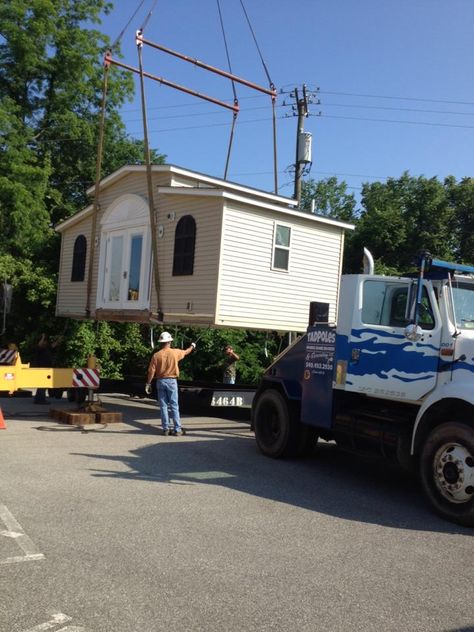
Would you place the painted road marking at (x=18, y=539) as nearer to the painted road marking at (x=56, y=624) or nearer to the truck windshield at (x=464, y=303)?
the painted road marking at (x=56, y=624)

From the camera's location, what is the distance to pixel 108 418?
1220cm

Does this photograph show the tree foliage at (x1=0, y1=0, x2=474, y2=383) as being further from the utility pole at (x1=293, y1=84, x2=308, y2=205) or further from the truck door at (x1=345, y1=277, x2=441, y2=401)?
the truck door at (x1=345, y1=277, x2=441, y2=401)

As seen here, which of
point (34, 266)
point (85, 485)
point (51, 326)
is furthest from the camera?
point (34, 266)

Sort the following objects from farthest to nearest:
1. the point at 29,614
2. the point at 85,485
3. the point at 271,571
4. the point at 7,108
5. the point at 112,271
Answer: the point at 7,108, the point at 112,271, the point at 85,485, the point at 271,571, the point at 29,614

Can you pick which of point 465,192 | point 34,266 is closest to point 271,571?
point 34,266

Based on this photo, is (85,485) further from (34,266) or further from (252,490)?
→ (34,266)

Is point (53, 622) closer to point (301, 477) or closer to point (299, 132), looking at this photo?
point (301, 477)

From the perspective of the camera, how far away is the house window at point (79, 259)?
16344 mm

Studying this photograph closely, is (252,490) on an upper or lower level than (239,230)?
lower

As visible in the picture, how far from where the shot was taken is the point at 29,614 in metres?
3.77

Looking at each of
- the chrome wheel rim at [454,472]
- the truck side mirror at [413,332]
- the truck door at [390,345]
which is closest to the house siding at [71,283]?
the truck door at [390,345]

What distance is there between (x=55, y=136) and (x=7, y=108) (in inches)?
152

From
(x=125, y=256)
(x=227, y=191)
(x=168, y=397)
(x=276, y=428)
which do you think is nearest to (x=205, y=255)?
(x=227, y=191)

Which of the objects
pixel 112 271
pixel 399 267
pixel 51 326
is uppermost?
pixel 399 267
